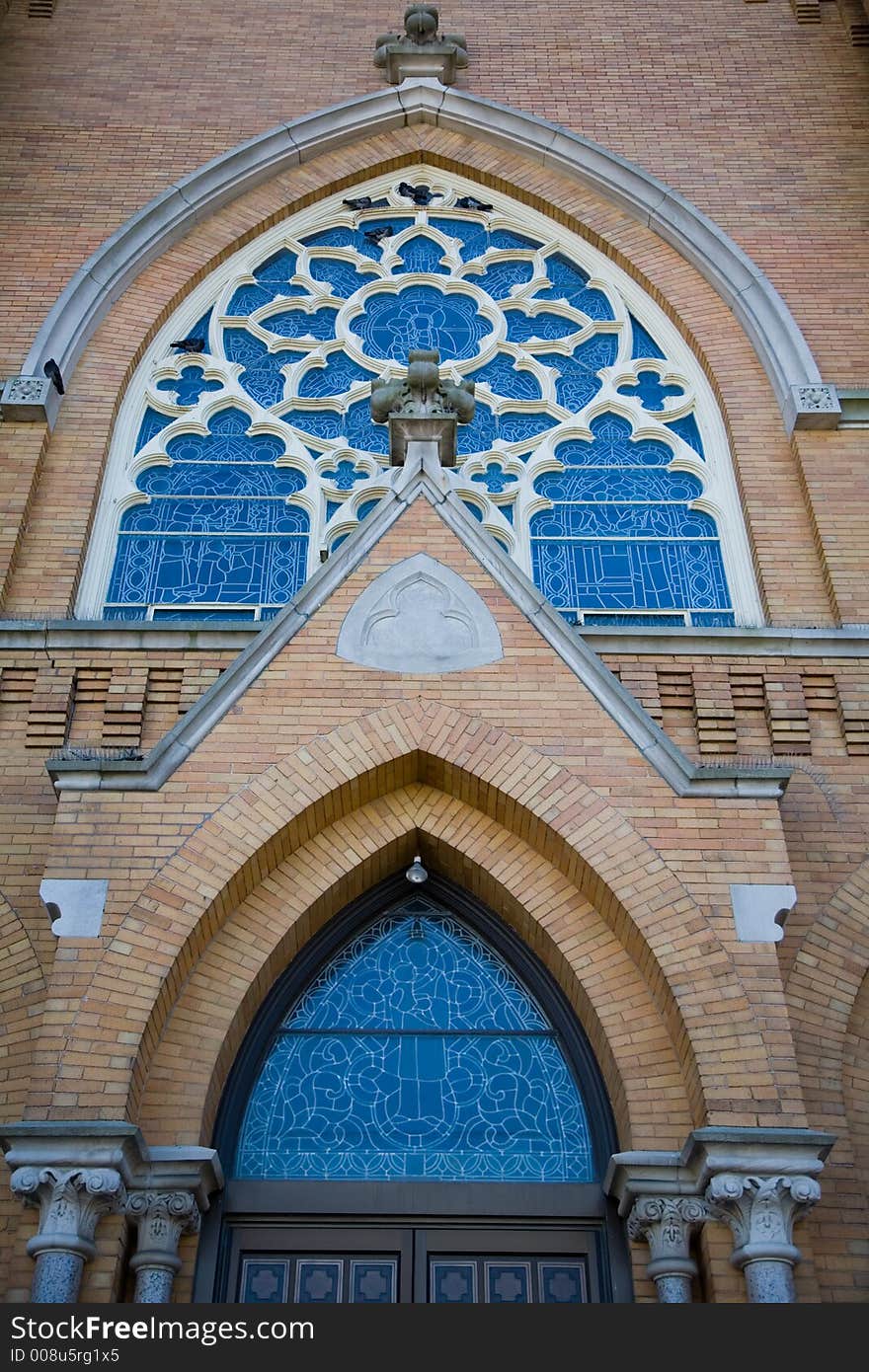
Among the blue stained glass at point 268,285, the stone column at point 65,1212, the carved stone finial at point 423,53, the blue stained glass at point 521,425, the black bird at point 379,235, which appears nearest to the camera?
the stone column at point 65,1212

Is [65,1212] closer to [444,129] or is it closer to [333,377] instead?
[333,377]

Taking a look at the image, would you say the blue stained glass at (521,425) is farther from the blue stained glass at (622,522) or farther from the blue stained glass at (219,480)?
the blue stained glass at (219,480)

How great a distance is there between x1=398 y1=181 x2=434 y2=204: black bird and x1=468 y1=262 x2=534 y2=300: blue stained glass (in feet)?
3.06

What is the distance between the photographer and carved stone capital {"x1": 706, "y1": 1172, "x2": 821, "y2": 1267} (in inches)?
248

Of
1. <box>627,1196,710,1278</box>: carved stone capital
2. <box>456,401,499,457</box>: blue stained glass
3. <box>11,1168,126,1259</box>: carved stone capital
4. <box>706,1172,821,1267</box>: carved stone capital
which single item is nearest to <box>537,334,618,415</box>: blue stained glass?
<box>456,401,499,457</box>: blue stained glass

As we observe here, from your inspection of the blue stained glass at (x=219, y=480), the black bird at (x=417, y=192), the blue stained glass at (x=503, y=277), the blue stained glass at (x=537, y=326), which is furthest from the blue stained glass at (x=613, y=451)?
the black bird at (x=417, y=192)

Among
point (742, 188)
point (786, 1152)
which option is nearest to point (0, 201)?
point (742, 188)

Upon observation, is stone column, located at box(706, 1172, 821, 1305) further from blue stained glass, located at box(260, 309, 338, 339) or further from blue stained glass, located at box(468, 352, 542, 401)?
blue stained glass, located at box(260, 309, 338, 339)

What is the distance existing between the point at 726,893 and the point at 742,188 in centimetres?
712

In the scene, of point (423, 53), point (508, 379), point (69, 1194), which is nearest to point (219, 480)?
point (508, 379)

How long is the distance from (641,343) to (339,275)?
Result: 251 cm

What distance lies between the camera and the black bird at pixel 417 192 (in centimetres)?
1278

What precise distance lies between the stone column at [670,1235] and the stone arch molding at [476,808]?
44 cm

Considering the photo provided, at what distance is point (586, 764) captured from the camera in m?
7.65
